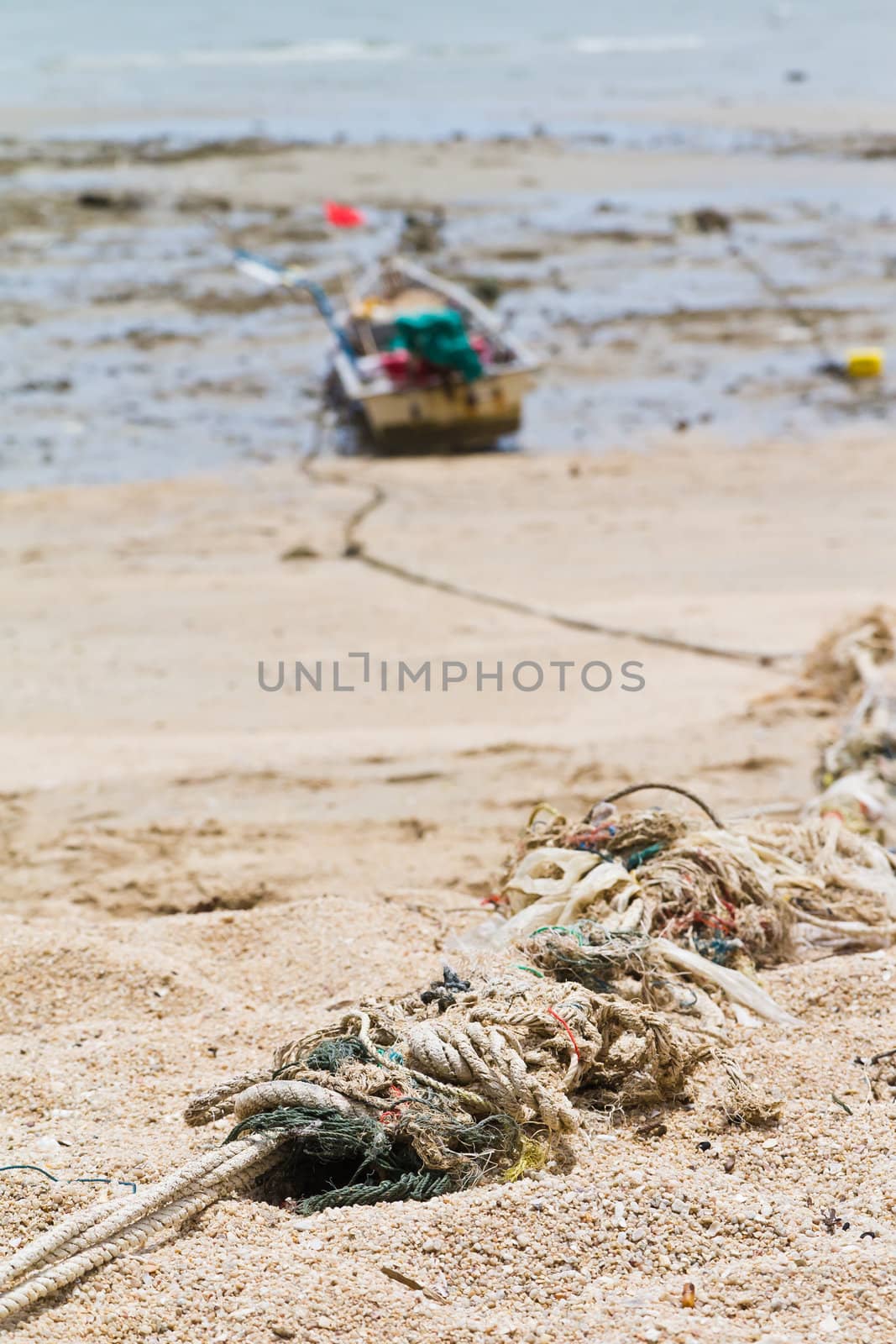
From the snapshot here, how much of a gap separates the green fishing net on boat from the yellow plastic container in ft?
14.1

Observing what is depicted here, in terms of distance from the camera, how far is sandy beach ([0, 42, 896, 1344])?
7.79 feet

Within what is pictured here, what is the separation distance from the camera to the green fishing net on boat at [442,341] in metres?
11.1

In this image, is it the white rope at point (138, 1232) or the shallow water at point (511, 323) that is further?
the shallow water at point (511, 323)

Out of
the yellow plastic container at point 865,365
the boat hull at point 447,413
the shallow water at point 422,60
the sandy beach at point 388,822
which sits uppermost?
the shallow water at point 422,60

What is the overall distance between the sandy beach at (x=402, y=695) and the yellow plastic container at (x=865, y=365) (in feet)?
1.28

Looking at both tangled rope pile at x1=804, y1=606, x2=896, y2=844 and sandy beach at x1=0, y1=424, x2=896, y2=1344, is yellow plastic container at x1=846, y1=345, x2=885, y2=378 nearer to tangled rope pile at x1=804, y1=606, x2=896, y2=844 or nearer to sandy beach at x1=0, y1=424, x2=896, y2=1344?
sandy beach at x1=0, y1=424, x2=896, y2=1344

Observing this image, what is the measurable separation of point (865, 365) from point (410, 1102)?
12054 millimetres

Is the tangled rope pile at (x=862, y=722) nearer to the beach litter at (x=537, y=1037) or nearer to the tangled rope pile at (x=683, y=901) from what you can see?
A: the tangled rope pile at (x=683, y=901)

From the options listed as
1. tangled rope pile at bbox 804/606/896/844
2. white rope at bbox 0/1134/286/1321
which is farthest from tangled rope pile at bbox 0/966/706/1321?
tangled rope pile at bbox 804/606/896/844

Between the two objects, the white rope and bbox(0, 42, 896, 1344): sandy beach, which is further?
bbox(0, 42, 896, 1344): sandy beach

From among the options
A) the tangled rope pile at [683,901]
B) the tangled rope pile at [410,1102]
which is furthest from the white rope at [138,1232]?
the tangled rope pile at [683,901]

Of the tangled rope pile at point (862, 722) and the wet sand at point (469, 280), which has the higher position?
the wet sand at point (469, 280)

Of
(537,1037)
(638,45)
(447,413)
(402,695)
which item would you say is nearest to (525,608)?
(402,695)

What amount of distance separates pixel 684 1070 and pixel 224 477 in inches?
353
